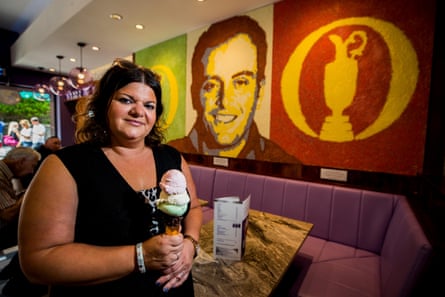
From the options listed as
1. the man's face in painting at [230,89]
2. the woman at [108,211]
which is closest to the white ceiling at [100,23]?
the man's face in painting at [230,89]

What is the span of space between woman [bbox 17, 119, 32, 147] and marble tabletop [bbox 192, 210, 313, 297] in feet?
22.6

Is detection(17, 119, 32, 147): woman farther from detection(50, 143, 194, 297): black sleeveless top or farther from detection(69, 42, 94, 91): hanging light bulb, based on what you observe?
detection(50, 143, 194, 297): black sleeveless top

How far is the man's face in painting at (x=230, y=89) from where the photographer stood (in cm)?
283

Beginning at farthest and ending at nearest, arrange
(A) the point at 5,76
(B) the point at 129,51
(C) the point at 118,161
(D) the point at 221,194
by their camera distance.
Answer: (A) the point at 5,76
(B) the point at 129,51
(D) the point at 221,194
(C) the point at 118,161

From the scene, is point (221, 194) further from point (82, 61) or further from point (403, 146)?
point (82, 61)

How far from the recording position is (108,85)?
2.96ft

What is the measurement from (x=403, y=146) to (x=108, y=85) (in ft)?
7.55

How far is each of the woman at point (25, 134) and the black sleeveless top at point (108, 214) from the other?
279 inches

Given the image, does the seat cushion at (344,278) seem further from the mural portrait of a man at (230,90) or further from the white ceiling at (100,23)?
the white ceiling at (100,23)

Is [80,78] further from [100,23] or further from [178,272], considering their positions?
[178,272]

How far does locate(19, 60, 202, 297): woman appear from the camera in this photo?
2.19 feet

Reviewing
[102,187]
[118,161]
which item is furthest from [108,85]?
[102,187]

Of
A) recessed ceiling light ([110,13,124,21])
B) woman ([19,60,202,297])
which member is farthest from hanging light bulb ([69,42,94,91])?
woman ([19,60,202,297])

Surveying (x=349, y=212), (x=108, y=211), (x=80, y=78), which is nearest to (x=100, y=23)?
(x=80, y=78)
